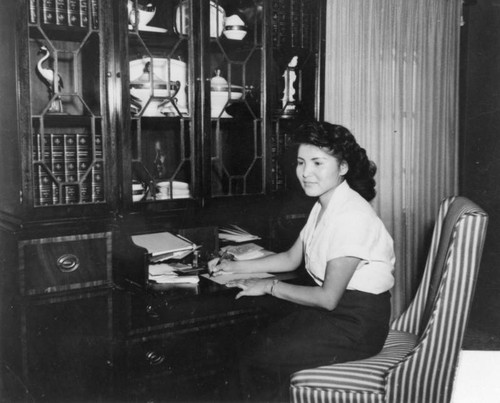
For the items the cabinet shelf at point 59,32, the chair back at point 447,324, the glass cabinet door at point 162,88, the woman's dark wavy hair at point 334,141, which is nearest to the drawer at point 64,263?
the glass cabinet door at point 162,88

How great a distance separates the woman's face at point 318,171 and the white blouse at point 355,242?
5 centimetres

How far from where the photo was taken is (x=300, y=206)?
2.85 meters

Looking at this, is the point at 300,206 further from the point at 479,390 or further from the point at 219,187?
the point at 479,390

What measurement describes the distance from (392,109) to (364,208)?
159cm

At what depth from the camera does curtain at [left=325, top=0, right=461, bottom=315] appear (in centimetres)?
332

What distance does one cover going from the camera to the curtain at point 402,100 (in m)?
3.32

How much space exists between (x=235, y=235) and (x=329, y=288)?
89 centimetres

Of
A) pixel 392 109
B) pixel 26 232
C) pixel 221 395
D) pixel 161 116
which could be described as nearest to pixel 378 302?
pixel 221 395

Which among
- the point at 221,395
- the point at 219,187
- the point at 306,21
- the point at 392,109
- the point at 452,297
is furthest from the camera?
the point at 392,109

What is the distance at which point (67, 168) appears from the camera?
225 centimetres

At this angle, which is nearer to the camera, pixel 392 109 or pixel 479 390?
pixel 479 390

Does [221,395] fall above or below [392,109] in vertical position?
below

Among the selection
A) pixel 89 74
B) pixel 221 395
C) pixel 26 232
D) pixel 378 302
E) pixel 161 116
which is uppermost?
pixel 89 74

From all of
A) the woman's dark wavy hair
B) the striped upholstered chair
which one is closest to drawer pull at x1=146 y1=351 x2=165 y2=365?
the striped upholstered chair
